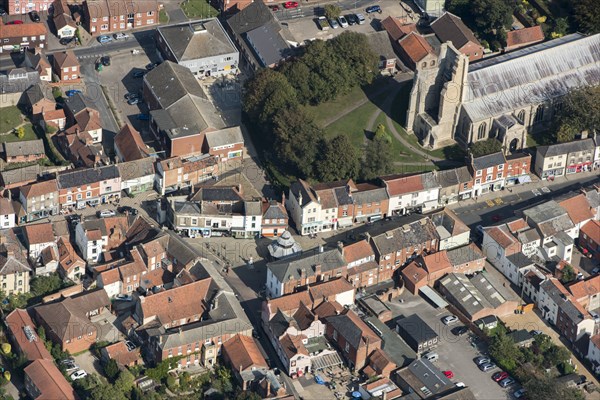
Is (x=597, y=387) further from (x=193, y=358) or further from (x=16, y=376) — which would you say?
(x=16, y=376)

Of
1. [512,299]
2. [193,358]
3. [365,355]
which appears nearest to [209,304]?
[193,358]

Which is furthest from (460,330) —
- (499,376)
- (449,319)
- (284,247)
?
(284,247)

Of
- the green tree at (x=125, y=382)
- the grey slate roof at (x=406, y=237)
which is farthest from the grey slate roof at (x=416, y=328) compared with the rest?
the green tree at (x=125, y=382)

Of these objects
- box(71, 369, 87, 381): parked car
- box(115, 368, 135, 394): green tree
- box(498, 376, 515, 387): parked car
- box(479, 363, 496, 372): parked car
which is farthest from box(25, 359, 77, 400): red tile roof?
box(498, 376, 515, 387): parked car

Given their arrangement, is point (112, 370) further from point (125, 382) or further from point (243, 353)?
point (243, 353)

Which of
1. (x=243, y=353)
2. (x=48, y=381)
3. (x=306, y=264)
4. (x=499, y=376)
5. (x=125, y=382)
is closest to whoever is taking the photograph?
(x=48, y=381)

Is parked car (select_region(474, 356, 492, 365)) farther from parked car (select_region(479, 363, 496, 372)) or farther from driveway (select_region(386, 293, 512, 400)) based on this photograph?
driveway (select_region(386, 293, 512, 400))
